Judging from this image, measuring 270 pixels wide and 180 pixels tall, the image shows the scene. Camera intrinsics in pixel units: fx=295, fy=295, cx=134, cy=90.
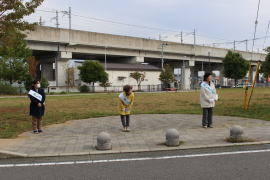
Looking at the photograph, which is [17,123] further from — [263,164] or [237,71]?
[237,71]

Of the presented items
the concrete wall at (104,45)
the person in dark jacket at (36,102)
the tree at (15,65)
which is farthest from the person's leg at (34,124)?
the concrete wall at (104,45)

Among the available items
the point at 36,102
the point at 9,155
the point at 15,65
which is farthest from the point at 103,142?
the point at 15,65

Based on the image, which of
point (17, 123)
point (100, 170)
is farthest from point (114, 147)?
point (17, 123)

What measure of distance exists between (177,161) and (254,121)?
5783 mm

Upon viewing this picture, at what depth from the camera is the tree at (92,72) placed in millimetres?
47219

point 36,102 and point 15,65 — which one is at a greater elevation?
point 15,65

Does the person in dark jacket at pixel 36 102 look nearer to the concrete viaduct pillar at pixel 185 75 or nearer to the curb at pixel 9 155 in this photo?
the curb at pixel 9 155

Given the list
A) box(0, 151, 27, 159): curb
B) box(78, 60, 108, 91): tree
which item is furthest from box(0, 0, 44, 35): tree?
box(78, 60, 108, 91): tree

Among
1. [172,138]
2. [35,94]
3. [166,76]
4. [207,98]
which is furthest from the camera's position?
[166,76]

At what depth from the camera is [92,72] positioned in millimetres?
47219

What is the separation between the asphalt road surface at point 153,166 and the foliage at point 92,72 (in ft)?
137

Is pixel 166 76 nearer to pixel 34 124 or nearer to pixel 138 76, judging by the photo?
pixel 138 76

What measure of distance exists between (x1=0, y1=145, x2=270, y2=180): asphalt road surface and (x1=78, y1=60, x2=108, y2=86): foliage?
41846mm

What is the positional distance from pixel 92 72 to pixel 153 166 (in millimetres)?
42829
